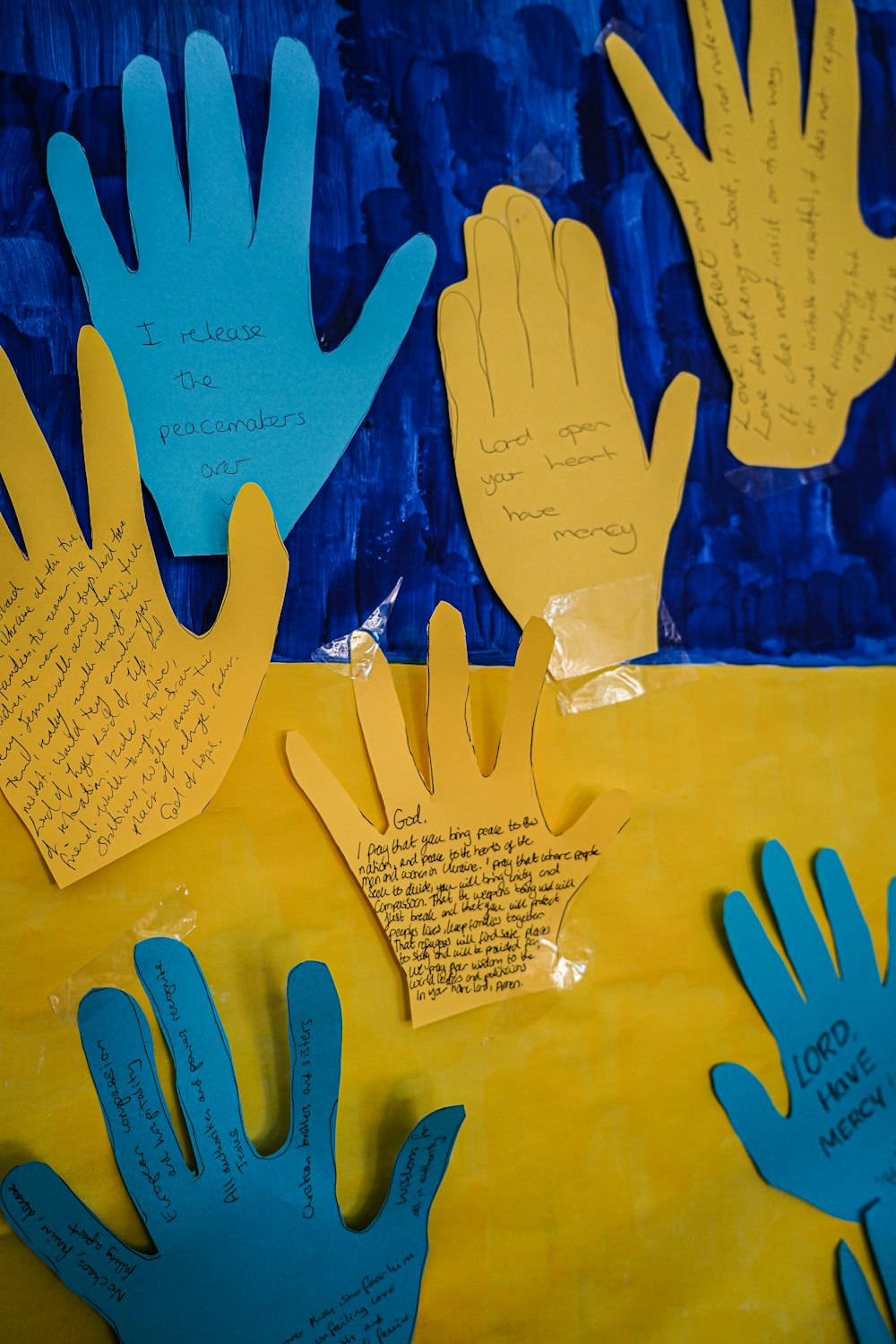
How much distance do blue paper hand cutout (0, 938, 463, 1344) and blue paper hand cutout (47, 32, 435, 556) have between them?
0.33 meters

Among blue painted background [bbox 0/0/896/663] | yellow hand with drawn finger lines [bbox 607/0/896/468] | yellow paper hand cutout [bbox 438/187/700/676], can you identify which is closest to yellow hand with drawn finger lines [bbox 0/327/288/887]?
blue painted background [bbox 0/0/896/663]

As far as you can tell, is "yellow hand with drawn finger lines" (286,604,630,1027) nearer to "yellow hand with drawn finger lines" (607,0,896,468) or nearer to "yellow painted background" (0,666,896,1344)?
"yellow painted background" (0,666,896,1344)

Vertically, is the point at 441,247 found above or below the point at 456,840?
above

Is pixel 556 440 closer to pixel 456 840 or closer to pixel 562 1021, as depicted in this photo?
pixel 456 840

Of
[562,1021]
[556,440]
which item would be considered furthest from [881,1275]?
[556,440]

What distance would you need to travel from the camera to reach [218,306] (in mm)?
675

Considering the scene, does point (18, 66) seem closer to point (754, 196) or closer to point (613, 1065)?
point (754, 196)

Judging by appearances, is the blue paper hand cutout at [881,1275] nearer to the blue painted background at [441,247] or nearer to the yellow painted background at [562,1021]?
the yellow painted background at [562,1021]

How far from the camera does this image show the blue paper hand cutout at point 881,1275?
76cm

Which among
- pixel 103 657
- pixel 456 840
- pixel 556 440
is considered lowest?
Answer: pixel 456 840

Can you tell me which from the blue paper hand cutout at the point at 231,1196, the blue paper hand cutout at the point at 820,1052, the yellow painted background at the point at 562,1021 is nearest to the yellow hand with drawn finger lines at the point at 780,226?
the yellow painted background at the point at 562,1021

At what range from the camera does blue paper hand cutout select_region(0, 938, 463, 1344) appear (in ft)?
2.06

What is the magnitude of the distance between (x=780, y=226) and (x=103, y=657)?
2.07ft

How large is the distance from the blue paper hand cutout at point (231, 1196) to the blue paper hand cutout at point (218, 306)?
0.33m
